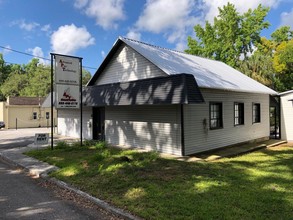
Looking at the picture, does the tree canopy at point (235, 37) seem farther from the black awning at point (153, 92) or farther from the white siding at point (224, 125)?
the black awning at point (153, 92)

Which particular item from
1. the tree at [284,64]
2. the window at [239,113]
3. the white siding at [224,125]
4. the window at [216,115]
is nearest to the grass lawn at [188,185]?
the white siding at [224,125]

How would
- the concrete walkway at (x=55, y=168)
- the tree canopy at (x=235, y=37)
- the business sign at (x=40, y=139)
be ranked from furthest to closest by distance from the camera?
the tree canopy at (x=235, y=37), the business sign at (x=40, y=139), the concrete walkway at (x=55, y=168)

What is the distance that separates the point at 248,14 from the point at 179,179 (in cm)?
3653

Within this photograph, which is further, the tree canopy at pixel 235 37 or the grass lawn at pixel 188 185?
the tree canopy at pixel 235 37

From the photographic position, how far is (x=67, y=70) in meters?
12.8

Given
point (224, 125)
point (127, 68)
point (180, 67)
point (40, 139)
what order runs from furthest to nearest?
point (127, 68) → point (40, 139) → point (224, 125) → point (180, 67)

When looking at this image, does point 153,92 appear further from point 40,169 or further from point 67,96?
point 40,169

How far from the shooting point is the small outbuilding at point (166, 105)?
10.6 m

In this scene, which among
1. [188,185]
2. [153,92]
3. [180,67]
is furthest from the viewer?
[180,67]

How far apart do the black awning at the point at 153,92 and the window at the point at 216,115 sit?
2960mm

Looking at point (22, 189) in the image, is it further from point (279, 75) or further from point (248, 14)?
point (248, 14)

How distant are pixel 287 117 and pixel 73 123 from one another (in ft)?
44.8

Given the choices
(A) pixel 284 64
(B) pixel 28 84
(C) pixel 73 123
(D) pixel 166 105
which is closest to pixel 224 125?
(D) pixel 166 105

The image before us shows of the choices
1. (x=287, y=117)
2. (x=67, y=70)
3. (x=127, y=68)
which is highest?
(x=127, y=68)
